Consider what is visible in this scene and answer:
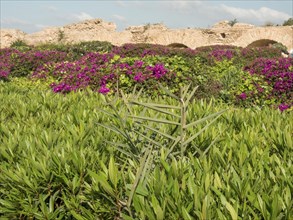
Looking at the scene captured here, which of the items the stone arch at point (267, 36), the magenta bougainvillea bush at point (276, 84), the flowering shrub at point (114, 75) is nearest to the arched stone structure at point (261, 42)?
the stone arch at point (267, 36)

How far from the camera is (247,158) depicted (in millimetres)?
2162

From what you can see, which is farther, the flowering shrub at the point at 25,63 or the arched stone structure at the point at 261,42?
the arched stone structure at the point at 261,42

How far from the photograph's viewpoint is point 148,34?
3422cm

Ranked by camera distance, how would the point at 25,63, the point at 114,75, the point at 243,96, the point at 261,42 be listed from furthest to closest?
the point at 261,42
the point at 25,63
the point at 243,96
the point at 114,75

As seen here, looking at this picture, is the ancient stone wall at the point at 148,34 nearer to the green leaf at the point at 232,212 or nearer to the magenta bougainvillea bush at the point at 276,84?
the magenta bougainvillea bush at the point at 276,84

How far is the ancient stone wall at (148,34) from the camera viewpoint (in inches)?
1252

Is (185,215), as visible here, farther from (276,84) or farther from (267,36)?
(267,36)

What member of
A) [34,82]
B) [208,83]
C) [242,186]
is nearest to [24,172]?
[242,186]

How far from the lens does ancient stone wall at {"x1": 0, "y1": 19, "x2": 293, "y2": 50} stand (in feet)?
104

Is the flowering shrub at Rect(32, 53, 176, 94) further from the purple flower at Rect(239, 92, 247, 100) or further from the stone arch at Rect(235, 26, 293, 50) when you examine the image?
the stone arch at Rect(235, 26, 293, 50)

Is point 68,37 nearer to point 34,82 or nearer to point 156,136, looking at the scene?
point 34,82

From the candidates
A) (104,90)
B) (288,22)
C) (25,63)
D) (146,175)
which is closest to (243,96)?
(104,90)

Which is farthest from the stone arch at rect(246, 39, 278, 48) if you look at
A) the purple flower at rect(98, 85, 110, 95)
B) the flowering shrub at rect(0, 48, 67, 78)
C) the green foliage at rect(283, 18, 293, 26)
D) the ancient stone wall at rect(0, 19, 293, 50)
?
the purple flower at rect(98, 85, 110, 95)

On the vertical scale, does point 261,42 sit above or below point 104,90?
below
